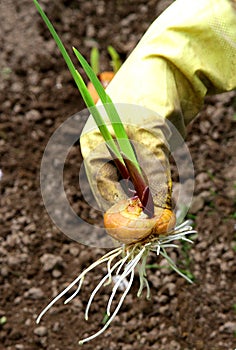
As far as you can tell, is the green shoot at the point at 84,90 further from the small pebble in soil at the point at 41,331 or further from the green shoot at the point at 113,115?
the small pebble in soil at the point at 41,331

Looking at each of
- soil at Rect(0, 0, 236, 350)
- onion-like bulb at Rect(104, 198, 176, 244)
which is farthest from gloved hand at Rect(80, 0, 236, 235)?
soil at Rect(0, 0, 236, 350)

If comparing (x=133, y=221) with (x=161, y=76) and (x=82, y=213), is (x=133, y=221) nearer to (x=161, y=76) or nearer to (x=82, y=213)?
(x=161, y=76)

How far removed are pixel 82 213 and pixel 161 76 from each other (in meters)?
0.80

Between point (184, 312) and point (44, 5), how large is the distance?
1303 mm

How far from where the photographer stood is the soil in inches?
67.1

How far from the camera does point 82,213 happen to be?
6.35 ft

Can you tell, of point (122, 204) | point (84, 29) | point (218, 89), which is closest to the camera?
point (122, 204)

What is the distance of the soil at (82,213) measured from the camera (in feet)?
5.59

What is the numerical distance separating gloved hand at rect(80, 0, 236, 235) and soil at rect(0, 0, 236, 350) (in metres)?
0.57

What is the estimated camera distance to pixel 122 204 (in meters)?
1.17

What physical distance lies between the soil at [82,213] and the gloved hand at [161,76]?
57cm

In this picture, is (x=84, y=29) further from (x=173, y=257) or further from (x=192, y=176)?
(x=173, y=257)

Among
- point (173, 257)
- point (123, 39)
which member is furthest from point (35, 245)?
point (123, 39)

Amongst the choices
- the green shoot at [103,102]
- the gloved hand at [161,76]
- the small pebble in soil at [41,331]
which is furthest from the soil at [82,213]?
the green shoot at [103,102]
